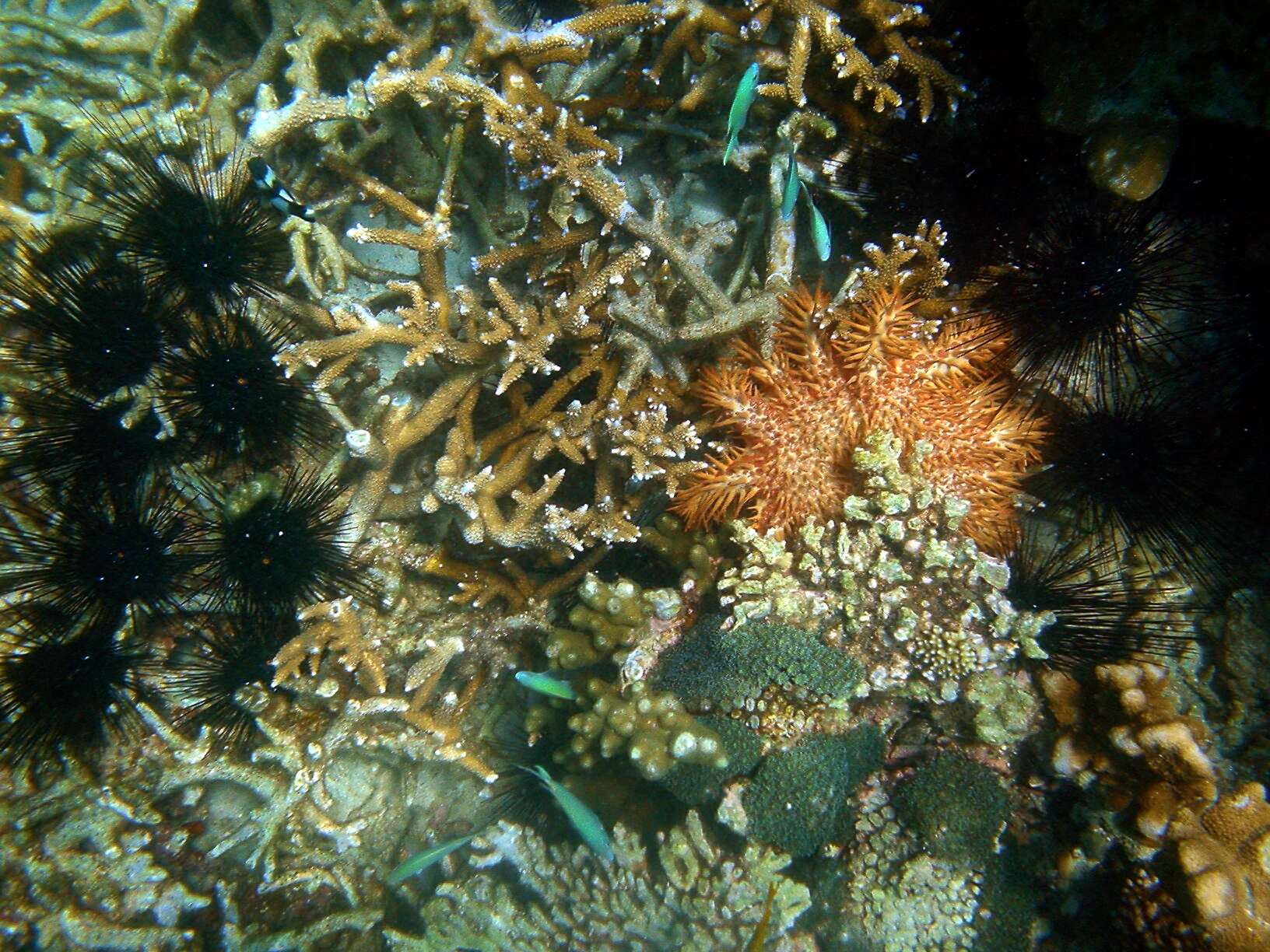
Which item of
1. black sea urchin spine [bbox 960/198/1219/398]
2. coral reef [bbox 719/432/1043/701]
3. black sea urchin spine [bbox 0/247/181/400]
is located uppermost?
black sea urchin spine [bbox 960/198/1219/398]

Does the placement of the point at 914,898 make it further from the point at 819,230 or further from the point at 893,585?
the point at 819,230

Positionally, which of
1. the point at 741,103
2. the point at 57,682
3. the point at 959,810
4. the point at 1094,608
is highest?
the point at 741,103

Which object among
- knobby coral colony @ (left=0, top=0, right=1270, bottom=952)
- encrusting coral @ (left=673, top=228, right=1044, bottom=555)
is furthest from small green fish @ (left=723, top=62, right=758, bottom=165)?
encrusting coral @ (left=673, top=228, right=1044, bottom=555)

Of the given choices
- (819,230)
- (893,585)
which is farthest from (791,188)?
(893,585)

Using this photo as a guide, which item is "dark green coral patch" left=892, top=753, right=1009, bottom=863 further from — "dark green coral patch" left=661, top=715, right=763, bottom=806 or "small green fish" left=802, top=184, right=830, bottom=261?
"small green fish" left=802, top=184, right=830, bottom=261

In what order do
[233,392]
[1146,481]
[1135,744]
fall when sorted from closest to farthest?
1. [1135,744]
2. [1146,481]
3. [233,392]

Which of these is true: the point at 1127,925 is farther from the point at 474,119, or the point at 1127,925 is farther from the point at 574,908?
the point at 474,119
